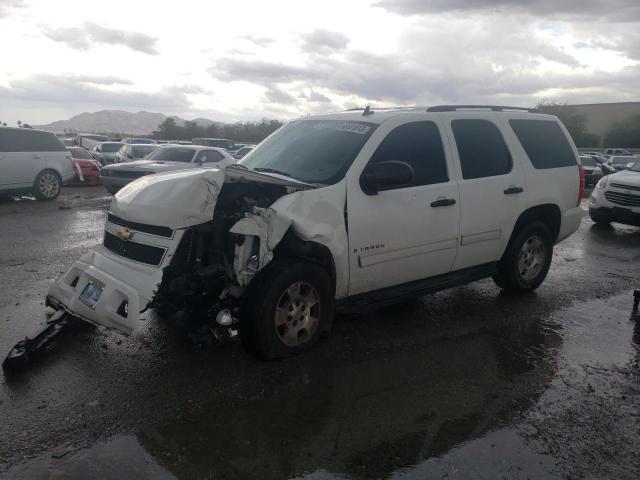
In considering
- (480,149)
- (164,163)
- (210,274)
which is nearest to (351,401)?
(210,274)

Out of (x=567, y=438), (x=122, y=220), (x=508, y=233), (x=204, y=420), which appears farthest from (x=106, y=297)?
(x=508, y=233)

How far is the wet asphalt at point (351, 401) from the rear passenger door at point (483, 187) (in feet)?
2.38

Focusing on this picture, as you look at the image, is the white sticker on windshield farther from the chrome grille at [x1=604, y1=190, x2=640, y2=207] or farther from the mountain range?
the mountain range

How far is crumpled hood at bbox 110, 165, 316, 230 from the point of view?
405 cm

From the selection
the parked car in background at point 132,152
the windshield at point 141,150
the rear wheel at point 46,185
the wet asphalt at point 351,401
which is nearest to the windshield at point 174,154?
the rear wheel at point 46,185

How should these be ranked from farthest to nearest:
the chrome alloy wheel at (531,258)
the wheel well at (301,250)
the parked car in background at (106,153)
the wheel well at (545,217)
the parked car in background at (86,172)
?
1. the parked car in background at (106,153)
2. the parked car in background at (86,172)
3. the chrome alloy wheel at (531,258)
4. the wheel well at (545,217)
5. the wheel well at (301,250)

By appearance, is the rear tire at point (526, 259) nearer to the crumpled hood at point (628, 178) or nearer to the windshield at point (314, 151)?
the windshield at point (314, 151)

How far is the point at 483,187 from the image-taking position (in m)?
5.52

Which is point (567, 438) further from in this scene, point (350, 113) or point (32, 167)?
point (32, 167)

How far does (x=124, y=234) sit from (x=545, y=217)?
4628 mm

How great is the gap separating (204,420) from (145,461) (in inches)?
20.2

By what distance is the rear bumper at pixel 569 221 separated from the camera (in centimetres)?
652

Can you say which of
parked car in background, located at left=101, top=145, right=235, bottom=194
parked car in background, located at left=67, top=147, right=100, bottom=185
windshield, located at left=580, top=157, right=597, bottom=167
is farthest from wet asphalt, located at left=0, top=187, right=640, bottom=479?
windshield, located at left=580, top=157, right=597, bottom=167

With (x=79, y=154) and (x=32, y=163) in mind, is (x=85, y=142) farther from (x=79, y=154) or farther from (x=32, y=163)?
(x=32, y=163)
